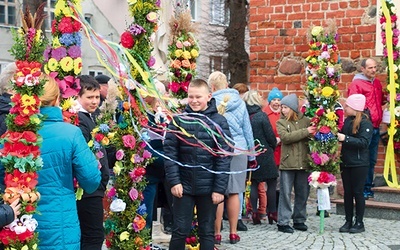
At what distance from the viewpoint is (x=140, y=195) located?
7.68 meters

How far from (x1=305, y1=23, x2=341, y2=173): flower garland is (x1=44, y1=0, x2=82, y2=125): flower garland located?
4339 millimetres

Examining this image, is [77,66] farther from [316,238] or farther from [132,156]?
[316,238]

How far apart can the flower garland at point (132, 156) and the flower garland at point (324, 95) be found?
293 centimetres

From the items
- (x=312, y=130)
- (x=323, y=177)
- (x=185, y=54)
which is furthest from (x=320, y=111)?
(x=185, y=54)

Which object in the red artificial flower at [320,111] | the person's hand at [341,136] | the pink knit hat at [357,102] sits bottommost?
the person's hand at [341,136]

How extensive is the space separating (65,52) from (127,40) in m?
1.43

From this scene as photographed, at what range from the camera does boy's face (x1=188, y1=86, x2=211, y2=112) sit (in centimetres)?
707

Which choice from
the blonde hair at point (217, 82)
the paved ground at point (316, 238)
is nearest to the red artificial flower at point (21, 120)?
the blonde hair at point (217, 82)

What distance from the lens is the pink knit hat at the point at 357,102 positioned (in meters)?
9.59

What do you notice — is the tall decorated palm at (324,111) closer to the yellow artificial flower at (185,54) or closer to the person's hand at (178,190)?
the yellow artificial flower at (185,54)

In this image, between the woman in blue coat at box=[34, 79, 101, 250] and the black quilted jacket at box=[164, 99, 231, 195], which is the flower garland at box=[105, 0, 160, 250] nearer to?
the black quilted jacket at box=[164, 99, 231, 195]

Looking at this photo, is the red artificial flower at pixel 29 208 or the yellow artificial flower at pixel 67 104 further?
the yellow artificial flower at pixel 67 104

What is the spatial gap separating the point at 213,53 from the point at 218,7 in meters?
3.82

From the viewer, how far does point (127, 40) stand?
7637 millimetres
